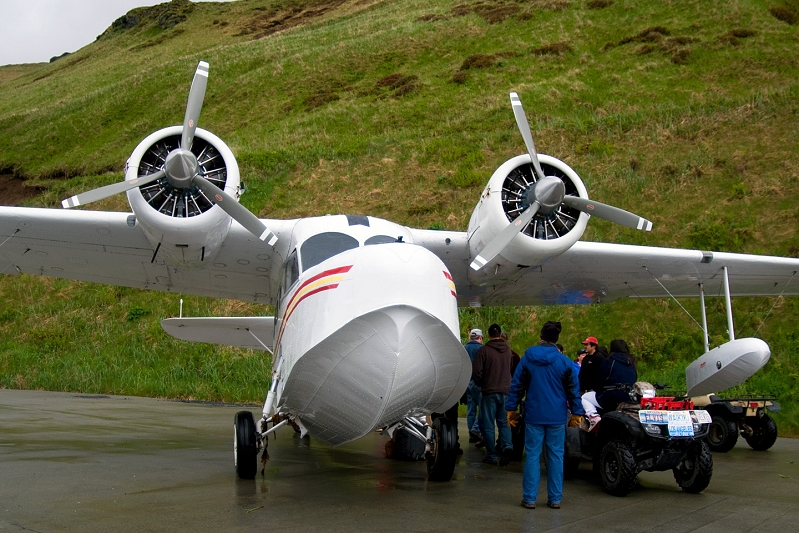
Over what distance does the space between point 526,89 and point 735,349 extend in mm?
26439

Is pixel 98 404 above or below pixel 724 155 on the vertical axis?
below

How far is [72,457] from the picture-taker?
8.02 m

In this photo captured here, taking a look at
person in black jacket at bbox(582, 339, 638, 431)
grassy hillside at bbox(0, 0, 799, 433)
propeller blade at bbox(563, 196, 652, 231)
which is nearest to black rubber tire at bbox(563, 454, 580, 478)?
person in black jacket at bbox(582, 339, 638, 431)

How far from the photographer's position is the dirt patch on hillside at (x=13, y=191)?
125ft

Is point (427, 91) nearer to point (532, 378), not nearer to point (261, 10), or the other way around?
point (532, 378)

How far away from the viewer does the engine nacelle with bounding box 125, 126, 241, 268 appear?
7945 millimetres

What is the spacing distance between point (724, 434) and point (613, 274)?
3.03 meters

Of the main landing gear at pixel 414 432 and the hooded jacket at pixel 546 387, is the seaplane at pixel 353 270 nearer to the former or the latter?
the main landing gear at pixel 414 432

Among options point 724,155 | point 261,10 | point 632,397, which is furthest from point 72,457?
point 261,10

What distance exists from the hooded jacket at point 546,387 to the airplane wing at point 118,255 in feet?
12.3

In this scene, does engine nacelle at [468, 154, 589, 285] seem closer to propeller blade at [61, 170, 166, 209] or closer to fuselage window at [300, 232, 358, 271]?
fuselage window at [300, 232, 358, 271]

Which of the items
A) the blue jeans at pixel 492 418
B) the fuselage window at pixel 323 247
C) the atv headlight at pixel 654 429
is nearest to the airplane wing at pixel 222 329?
the blue jeans at pixel 492 418

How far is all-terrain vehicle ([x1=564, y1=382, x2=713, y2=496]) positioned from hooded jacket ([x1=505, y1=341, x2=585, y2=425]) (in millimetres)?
715

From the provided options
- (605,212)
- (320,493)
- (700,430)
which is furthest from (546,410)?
(605,212)
